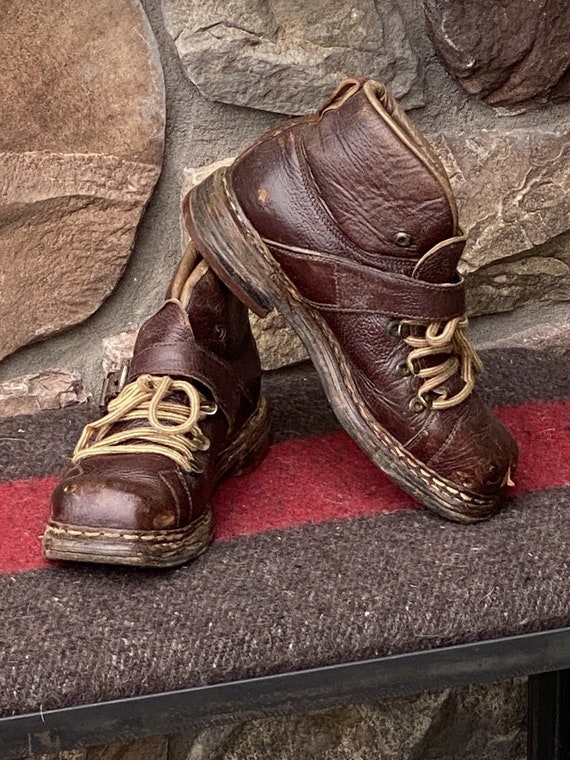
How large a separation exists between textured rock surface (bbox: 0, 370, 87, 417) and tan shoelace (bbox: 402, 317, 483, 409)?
1.32 ft

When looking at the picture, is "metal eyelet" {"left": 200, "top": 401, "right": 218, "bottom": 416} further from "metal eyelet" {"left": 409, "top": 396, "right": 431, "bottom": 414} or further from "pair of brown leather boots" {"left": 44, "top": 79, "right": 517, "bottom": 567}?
"metal eyelet" {"left": 409, "top": 396, "right": 431, "bottom": 414}

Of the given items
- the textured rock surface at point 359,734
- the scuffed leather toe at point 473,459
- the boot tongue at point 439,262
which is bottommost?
the textured rock surface at point 359,734

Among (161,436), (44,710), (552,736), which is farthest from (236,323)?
(552,736)

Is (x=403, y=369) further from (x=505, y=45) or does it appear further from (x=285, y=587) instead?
(x=505, y=45)

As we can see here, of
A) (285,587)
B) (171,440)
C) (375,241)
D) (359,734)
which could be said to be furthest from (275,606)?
(359,734)

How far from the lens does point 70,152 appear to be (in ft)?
3.23

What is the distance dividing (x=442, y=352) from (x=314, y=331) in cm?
10

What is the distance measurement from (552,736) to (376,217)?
0.51 meters

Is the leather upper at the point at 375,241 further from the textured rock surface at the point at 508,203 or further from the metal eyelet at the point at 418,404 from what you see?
the textured rock surface at the point at 508,203

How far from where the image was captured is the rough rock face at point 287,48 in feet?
3.12

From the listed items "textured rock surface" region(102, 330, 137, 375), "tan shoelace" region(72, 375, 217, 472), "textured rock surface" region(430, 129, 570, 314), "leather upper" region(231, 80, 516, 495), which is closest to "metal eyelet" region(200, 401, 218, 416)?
"tan shoelace" region(72, 375, 217, 472)

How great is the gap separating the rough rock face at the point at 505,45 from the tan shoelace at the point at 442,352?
1.04 feet

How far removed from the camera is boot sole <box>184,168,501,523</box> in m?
0.80

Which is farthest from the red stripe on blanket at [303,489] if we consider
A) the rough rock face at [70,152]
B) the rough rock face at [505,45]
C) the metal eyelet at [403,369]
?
the rough rock face at [505,45]
